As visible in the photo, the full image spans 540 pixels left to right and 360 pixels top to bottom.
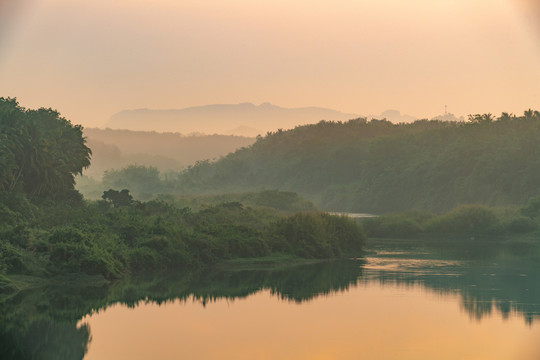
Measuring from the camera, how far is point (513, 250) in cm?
5281

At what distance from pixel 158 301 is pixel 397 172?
9217 cm

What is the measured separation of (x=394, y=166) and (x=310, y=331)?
98.4 m

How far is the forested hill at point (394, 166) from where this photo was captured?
317 ft

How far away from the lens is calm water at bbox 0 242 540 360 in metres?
22.0

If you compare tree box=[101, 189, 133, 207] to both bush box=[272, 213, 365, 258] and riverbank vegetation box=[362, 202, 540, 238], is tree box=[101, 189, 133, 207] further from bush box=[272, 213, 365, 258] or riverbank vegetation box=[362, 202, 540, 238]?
riverbank vegetation box=[362, 202, 540, 238]

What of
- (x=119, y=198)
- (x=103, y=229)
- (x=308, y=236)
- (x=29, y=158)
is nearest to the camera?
(x=103, y=229)

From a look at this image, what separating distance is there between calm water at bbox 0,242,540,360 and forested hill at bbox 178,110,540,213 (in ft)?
185

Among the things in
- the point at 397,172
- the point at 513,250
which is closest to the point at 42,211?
the point at 513,250

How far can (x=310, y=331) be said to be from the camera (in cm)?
2472

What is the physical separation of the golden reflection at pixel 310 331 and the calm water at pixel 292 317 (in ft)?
0.10

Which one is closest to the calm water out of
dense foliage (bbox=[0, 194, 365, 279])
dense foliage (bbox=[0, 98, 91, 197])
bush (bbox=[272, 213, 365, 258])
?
dense foliage (bbox=[0, 194, 365, 279])

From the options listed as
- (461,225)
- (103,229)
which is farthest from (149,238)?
(461,225)

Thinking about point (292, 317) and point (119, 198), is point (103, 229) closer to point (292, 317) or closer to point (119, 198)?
point (292, 317)

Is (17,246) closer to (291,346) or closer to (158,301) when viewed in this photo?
(158,301)
